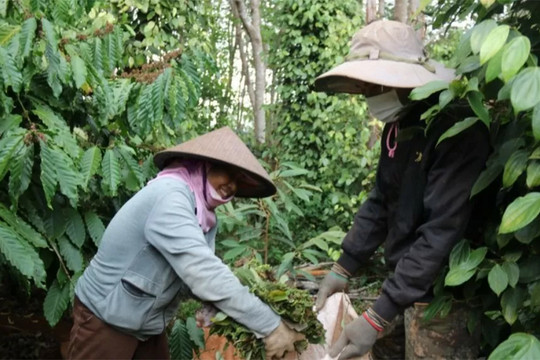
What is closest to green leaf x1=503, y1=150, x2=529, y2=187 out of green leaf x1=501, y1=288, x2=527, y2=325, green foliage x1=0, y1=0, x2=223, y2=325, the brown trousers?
green leaf x1=501, y1=288, x2=527, y2=325

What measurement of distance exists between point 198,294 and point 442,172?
0.91m

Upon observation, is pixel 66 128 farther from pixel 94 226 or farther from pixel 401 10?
pixel 401 10

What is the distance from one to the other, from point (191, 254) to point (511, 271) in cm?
100

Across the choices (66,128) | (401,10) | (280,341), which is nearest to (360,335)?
(280,341)

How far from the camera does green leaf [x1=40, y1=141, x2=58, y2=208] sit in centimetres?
244

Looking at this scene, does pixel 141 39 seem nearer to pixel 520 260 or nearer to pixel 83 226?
pixel 83 226

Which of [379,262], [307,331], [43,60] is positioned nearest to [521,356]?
[307,331]

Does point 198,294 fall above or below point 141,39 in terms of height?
below

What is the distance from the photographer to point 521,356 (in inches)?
62.6

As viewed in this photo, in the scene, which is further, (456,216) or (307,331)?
(307,331)

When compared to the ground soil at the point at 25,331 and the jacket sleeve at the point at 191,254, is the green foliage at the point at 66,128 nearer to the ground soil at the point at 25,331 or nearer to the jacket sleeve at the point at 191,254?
the jacket sleeve at the point at 191,254

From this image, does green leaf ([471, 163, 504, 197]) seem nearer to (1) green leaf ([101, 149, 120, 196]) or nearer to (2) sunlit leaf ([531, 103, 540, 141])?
(2) sunlit leaf ([531, 103, 540, 141])

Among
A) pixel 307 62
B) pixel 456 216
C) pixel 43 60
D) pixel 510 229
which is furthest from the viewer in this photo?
pixel 307 62

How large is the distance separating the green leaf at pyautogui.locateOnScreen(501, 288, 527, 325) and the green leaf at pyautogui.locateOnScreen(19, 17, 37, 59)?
2.01 metres
